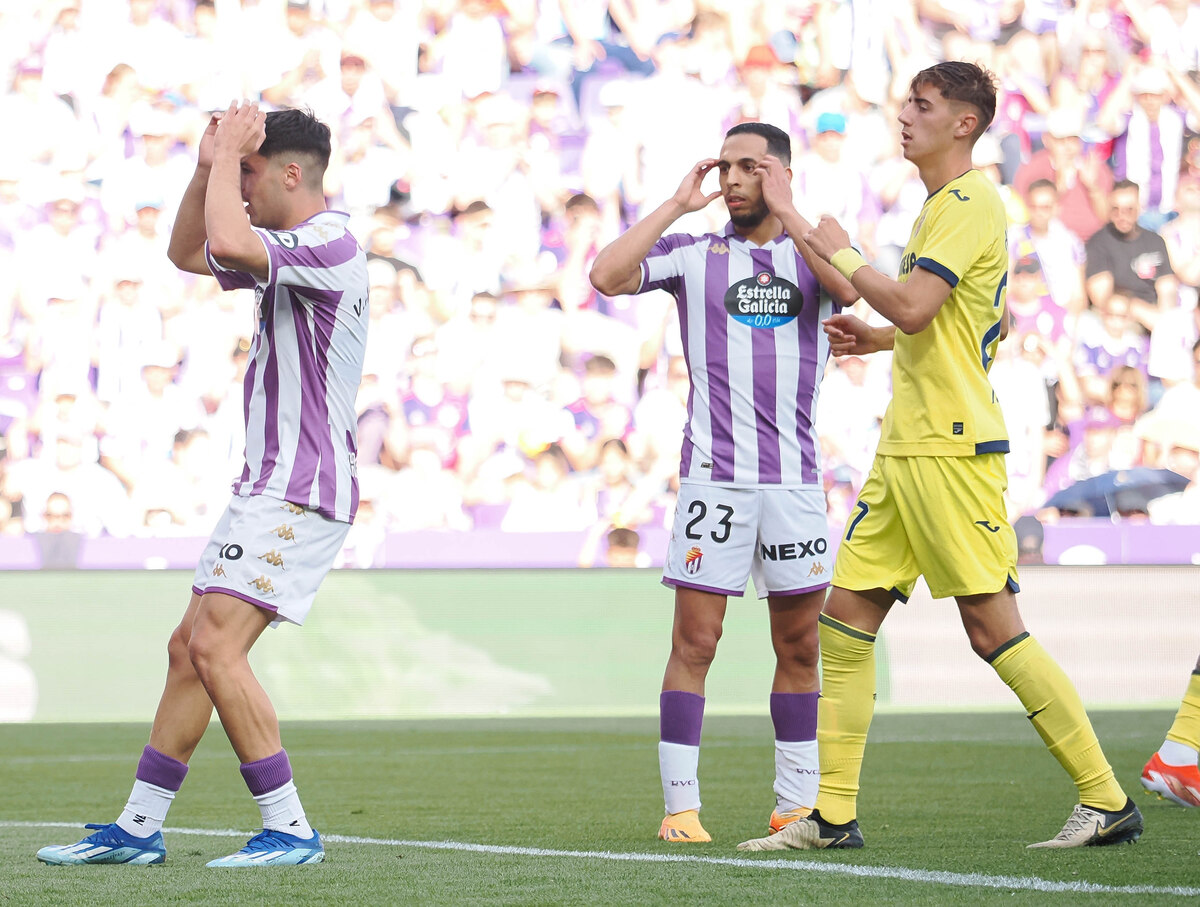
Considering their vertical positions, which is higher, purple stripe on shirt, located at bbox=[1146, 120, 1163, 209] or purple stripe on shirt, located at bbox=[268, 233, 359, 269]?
purple stripe on shirt, located at bbox=[1146, 120, 1163, 209]

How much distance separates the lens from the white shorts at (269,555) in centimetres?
388

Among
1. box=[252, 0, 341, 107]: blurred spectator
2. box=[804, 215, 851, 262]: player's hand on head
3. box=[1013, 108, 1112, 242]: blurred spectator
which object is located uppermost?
box=[252, 0, 341, 107]: blurred spectator

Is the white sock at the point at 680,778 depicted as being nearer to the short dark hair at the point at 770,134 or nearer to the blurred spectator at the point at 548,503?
the short dark hair at the point at 770,134

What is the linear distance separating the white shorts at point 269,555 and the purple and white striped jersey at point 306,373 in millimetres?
40

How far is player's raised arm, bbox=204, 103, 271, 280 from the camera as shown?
12.4ft

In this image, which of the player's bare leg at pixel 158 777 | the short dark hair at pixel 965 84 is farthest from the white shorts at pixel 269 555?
the short dark hair at pixel 965 84

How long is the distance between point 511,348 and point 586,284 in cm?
92

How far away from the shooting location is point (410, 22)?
45.8 feet

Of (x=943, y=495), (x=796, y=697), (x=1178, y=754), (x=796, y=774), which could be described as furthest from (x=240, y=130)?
(x=1178, y=754)

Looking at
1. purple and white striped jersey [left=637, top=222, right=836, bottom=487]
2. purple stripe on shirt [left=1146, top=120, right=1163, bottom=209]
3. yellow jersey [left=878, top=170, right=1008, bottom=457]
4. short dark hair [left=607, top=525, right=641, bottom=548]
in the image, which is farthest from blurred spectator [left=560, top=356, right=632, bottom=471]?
yellow jersey [left=878, top=170, right=1008, bottom=457]

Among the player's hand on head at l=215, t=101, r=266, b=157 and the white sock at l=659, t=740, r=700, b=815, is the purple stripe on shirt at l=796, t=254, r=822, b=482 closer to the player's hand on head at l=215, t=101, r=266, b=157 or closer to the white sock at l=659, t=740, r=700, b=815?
the white sock at l=659, t=740, r=700, b=815

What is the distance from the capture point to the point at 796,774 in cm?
473

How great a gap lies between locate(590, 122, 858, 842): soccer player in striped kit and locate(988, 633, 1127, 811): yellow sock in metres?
0.81

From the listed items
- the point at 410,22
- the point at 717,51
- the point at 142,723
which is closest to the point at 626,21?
the point at 717,51
